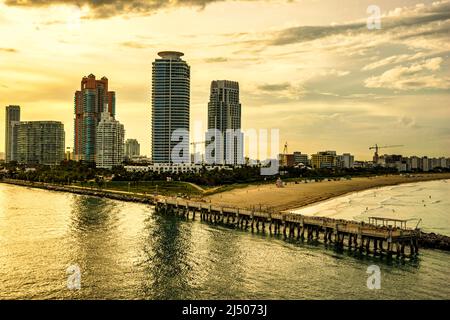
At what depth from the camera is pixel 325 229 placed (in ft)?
201

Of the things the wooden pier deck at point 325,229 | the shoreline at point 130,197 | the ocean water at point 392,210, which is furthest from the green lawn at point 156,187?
the wooden pier deck at point 325,229

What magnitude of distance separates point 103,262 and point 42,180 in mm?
159324

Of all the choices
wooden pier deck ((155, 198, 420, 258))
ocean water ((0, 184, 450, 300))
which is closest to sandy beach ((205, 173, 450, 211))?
wooden pier deck ((155, 198, 420, 258))

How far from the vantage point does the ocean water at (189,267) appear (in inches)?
1580

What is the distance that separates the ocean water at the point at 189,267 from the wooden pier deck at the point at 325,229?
7.52 feet

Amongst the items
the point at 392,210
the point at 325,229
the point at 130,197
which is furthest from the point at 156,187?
the point at 325,229

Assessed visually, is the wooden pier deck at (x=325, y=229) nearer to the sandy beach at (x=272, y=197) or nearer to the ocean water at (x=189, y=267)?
the ocean water at (x=189, y=267)

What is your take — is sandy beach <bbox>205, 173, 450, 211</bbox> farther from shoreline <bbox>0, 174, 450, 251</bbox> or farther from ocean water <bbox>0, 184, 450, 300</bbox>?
ocean water <bbox>0, 184, 450, 300</bbox>

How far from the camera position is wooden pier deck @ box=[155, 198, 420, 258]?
54.2 meters

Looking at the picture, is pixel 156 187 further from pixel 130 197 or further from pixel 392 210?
pixel 392 210

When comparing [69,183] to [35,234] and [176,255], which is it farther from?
[176,255]
